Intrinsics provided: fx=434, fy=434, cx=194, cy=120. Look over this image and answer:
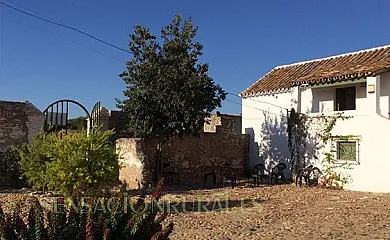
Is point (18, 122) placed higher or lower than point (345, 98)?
lower

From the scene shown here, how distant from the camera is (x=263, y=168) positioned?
20547mm

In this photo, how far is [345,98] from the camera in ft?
59.6

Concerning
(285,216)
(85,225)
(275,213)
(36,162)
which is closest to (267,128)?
(275,213)

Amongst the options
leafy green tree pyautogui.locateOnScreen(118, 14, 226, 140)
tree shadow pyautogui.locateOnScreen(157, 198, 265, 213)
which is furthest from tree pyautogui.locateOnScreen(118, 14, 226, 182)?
tree shadow pyautogui.locateOnScreen(157, 198, 265, 213)

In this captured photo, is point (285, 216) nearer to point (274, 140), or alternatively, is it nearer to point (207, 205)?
point (207, 205)

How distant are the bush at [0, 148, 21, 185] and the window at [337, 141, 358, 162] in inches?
481

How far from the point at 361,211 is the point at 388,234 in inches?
113

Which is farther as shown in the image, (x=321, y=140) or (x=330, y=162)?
(x=321, y=140)

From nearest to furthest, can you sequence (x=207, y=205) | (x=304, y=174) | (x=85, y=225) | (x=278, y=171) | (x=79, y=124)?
(x=85, y=225) < (x=207, y=205) < (x=304, y=174) < (x=278, y=171) < (x=79, y=124)

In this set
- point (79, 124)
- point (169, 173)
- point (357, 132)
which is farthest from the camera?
point (79, 124)

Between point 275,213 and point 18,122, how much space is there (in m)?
11.8

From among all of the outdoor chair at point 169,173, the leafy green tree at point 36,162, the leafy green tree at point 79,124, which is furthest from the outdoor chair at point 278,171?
the leafy green tree at point 36,162

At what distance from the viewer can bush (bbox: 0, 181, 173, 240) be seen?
13.5 ft

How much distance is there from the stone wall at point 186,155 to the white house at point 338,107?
1.30 meters
